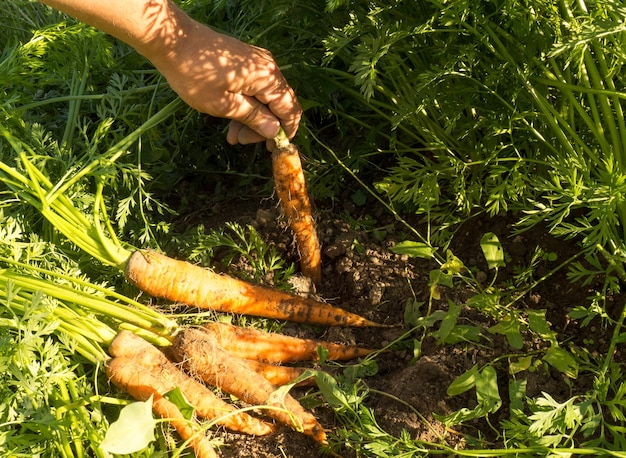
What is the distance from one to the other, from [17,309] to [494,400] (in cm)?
122

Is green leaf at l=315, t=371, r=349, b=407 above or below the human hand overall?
below

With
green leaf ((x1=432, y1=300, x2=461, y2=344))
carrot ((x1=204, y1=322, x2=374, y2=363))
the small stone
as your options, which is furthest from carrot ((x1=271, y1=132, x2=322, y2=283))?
green leaf ((x1=432, y1=300, x2=461, y2=344))

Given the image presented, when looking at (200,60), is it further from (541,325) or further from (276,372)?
(541,325)

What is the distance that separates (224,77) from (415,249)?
0.70 m

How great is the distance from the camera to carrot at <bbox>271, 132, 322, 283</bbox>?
2.25 metres

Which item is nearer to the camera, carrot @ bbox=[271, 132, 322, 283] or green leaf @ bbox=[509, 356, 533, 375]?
green leaf @ bbox=[509, 356, 533, 375]

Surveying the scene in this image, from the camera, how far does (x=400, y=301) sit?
85.9 inches

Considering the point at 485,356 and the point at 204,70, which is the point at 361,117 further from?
the point at 485,356

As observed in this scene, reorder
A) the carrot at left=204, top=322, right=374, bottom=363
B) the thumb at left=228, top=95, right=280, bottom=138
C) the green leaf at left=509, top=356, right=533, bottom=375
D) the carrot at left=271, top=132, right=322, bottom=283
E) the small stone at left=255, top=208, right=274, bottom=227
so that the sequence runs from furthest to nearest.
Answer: the small stone at left=255, top=208, right=274, bottom=227, the carrot at left=271, top=132, right=322, bottom=283, the carrot at left=204, top=322, right=374, bottom=363, the thumb at left=228, top=95, right=280, bottom=138, the green leaf at left=509, top=356, right=533, bottom=375

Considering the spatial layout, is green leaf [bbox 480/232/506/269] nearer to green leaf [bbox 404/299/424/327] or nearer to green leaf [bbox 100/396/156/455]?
green leaf [bbox 404/299/424/327]

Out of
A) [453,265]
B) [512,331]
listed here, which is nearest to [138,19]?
[453,265]

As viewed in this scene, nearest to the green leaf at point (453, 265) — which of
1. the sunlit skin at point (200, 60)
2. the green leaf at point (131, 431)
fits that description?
the sunlit skin at point (200, 60)

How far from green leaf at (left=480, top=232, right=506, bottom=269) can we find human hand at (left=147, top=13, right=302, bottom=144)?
0.67 metres

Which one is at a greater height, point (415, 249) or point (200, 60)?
point (200, 60)
